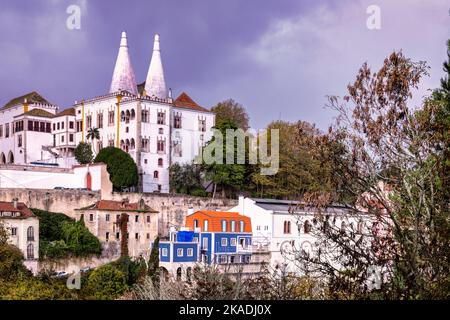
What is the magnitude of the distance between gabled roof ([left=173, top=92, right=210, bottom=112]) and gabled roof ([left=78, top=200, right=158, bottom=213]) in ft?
37.9

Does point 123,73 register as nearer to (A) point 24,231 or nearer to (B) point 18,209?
(B) point 18,209

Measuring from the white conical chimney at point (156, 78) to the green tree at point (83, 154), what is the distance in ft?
20.4

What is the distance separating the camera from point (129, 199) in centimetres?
4634

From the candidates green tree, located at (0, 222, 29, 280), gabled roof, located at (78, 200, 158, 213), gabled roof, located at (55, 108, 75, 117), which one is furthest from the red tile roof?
gabled roof, located at (55, 108, 75, 117)

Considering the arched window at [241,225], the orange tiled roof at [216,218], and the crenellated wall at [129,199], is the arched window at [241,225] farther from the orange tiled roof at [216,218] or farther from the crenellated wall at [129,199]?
the crenellated wall at [129,199]

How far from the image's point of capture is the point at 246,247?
44531 mm

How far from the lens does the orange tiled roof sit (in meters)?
44.0

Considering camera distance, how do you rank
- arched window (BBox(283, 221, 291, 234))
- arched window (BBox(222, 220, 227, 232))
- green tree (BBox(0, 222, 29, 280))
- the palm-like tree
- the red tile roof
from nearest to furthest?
green tree (BBox(0, 222, 29, 280))
the red tile roof
arched window (BBox(222, 220, 227, 232))
arched window (BBox(283, 221, 291, 234))
the palm-like tree

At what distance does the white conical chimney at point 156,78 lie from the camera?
5753 cm

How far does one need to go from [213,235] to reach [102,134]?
607 inches

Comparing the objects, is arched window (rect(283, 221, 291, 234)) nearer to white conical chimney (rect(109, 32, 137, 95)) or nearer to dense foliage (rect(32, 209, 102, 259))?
dense foliage (rect(32, 209, 102, 259))

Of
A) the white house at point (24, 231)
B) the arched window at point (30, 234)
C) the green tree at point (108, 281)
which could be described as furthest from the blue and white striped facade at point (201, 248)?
the arched window at point (30, 234)
